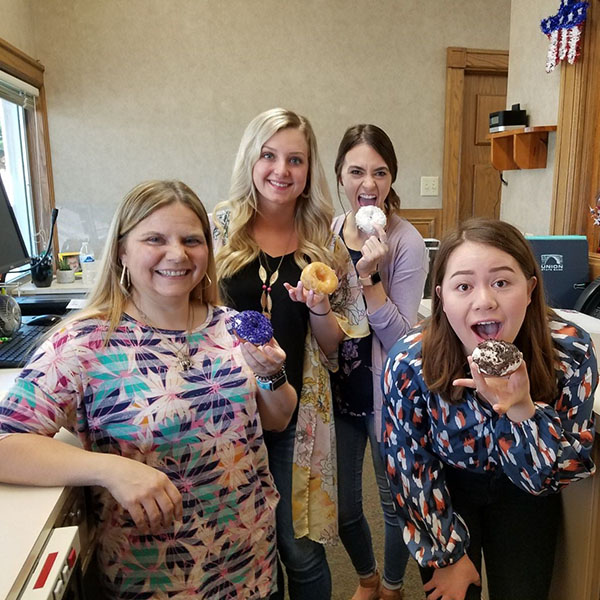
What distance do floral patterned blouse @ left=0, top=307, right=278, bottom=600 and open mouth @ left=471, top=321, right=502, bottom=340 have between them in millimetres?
484

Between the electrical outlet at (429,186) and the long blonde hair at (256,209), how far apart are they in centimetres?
260

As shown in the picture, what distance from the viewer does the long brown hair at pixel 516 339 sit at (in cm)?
112

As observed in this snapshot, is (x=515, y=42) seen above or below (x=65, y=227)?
above

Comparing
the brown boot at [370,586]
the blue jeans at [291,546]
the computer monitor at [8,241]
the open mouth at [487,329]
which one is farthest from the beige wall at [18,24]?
the brown boot at [370,586]

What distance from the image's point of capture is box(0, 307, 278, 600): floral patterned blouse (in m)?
1.00

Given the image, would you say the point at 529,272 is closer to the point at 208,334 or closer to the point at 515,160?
the point at 208,334

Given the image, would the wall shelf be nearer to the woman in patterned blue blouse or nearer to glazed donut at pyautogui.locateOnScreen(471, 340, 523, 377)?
the woman in patterned blue blouse

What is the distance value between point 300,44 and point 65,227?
1995mm

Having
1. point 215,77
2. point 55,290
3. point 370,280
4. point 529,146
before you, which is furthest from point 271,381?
point 215,77

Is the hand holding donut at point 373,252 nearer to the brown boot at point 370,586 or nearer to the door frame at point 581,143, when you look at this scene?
the brown boot at point 370,586

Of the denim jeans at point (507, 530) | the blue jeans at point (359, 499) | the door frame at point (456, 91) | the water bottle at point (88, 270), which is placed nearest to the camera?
the denim jeans at point (507, 530)

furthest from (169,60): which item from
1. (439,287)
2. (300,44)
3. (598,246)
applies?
(439,287)

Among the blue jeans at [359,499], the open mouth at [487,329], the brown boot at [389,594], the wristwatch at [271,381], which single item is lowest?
the brown boot at [389,594]

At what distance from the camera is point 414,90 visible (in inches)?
150
